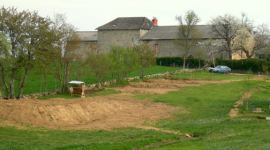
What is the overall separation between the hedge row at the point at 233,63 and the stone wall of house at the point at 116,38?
8.83m

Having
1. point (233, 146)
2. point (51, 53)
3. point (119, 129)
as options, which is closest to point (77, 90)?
point (51, 53)

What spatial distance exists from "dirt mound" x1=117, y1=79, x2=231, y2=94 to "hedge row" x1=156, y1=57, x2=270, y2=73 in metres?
24.4

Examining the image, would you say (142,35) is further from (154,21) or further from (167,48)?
(154,21)

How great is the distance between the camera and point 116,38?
115250 mm

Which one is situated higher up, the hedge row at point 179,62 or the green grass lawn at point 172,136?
the hedge row at point 179,62

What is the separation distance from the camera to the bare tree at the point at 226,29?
4382 inches

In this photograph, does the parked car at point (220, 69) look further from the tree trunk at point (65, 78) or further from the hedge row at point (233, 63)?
the tree trunk at point (65, 78)

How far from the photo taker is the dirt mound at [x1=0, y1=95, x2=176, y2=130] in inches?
1364

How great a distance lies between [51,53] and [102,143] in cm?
2231

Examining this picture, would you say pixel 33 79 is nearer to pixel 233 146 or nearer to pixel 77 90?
pixel 77 90

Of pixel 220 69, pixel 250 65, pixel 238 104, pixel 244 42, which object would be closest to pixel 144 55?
pixel 220 69

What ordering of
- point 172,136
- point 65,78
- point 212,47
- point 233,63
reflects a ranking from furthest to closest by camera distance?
1. point 212,47
2. point 233,63
3. point 65,78
4. point 172,136

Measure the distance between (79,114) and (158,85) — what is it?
97.1 feet

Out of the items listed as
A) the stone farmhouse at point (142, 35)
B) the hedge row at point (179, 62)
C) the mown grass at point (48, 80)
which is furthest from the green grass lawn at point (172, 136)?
the stone farmhouse at point (142, 35)
